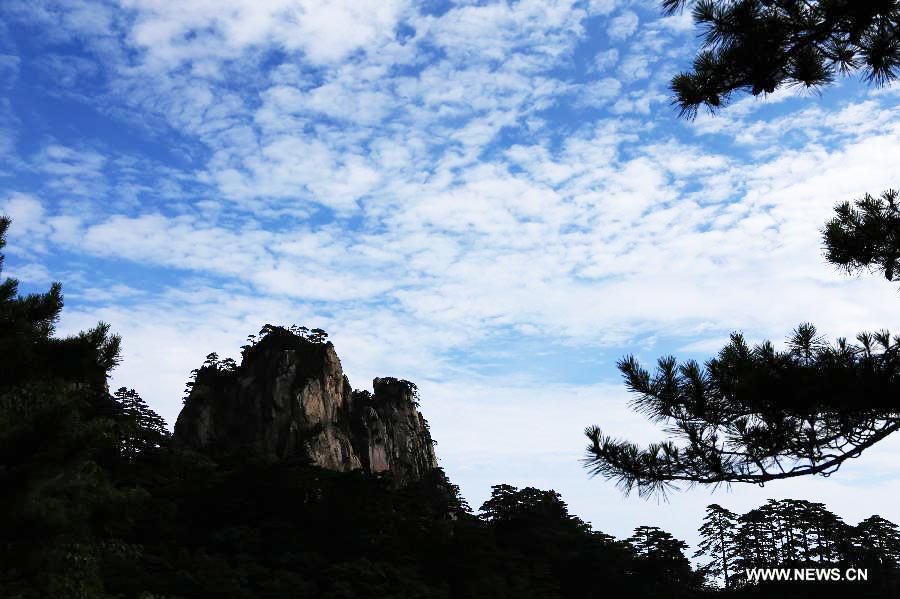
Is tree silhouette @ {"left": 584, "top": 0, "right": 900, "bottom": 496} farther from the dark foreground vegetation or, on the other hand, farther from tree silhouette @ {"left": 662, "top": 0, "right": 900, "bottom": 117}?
the dark foreground vegetation

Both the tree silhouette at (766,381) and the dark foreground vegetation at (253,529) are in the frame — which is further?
the dark foreground vegetation at (253,529)

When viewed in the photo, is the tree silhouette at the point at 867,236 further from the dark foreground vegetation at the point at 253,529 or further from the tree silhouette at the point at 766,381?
the dark foreground vegetation at the point at 253,529

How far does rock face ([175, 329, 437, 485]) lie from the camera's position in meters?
32.9

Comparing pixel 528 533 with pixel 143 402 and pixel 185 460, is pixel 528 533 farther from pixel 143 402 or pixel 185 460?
pixel 143 402

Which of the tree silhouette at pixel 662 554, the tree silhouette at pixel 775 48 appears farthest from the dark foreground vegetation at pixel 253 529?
the tree silhouette at pixel 775 48

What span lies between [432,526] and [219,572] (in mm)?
7176

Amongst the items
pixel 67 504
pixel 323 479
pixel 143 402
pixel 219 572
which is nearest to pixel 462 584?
pixel 323 479

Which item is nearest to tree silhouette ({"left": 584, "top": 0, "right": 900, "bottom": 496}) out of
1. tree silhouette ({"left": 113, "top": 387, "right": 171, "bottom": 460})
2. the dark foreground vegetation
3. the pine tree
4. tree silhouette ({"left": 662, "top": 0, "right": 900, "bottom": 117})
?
tree silhouette ({"left": 662, "top": 0, "right": 900, "bottom": 117})

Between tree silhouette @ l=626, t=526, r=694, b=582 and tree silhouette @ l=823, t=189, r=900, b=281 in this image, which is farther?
tree silhouette @ l=626, t=526, r=694, b=582

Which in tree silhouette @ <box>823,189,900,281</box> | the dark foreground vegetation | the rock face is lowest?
the dark foreground vegetation

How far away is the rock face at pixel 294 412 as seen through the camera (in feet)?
108

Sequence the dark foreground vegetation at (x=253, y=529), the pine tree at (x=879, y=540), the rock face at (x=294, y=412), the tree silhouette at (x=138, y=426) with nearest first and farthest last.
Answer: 1. the dark foreground vegetation at (x=253, y=529)
2. the tree silhouette at (x=138, y=426)
3. the pine tree at (x=879, y=540)
4. the rock face at (x=294, y=412)

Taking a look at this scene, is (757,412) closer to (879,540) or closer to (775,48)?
(775,48)

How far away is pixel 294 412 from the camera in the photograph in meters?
33.1
